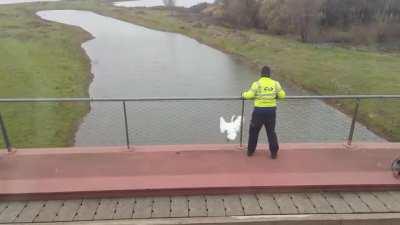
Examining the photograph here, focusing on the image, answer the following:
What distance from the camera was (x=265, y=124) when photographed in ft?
21.9

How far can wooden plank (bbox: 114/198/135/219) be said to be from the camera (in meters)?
5.31

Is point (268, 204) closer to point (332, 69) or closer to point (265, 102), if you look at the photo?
point (265, 102)

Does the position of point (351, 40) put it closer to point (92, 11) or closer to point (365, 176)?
point (365, 176)

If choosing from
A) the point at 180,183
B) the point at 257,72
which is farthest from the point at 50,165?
the point at 257,72

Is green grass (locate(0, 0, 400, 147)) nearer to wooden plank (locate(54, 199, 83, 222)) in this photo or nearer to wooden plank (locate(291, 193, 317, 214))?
wooden plank (locate(54, 199, 83, 222))

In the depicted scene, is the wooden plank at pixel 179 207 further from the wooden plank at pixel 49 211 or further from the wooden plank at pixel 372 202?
the wooden plank at pixel 372 202

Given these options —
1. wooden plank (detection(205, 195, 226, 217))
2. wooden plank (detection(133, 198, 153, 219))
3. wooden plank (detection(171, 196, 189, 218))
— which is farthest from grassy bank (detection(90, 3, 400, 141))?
wooden plank (detection(133, 198, 153, 219))

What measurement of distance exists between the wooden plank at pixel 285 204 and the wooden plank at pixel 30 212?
11.7 feet

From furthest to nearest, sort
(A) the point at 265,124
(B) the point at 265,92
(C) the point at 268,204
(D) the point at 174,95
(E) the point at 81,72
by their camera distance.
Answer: (E) the point at 81,72, (D) the point at 174,95, (A) the point at 265,124, (B) the point at 265,92, (C) the point at 268,204

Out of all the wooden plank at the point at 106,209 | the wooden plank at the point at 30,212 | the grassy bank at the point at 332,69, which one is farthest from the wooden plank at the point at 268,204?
the grassy bank at the point at 332,69

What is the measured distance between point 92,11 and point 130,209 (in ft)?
254

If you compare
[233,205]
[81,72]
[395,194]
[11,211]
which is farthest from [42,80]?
[395,194]

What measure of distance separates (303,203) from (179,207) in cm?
187

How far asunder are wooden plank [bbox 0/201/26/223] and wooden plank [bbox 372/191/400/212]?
5.47 metres
